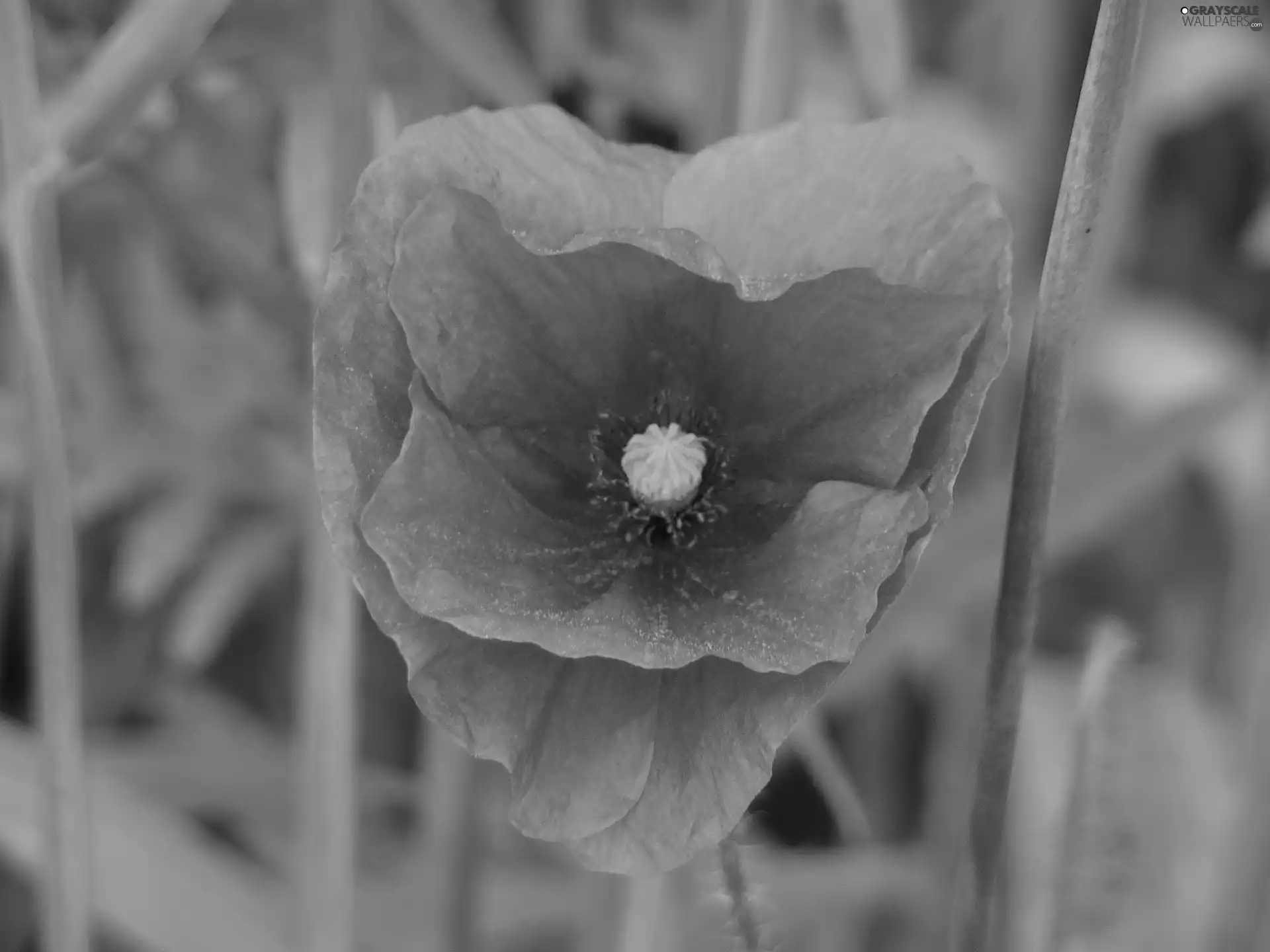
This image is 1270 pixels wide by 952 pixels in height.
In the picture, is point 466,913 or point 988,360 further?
point 466,913

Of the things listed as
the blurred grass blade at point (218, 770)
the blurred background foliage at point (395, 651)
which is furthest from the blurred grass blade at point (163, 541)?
the blurred grass blade at point (218, 770)

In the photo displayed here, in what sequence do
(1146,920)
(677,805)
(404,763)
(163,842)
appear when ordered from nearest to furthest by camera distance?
(677,805), (163,842), (1146,920), (404,763)

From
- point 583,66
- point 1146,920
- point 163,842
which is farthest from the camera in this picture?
point 1146,920

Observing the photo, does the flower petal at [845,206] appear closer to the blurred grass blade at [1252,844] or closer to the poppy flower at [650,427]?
the poppy flower at [650,427]

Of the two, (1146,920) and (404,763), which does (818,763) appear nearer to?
(1146,920)

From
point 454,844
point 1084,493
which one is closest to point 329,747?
point 454,844

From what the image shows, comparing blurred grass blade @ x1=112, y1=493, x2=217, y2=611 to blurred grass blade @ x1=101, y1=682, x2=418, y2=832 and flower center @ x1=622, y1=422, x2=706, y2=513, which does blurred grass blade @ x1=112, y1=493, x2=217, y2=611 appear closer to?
blurred grass blade @ x1=101, y1=682, x2=418, y2=832

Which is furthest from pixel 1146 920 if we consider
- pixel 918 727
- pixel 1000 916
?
pixel 918 727
